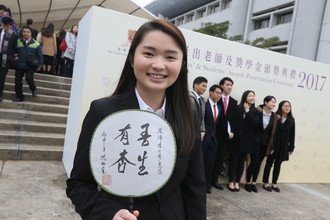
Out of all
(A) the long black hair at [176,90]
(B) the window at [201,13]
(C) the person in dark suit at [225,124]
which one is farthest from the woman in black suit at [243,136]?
(B) the window at [201,13]

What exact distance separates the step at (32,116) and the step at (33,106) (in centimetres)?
11

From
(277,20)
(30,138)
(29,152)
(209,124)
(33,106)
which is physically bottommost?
(29,152)

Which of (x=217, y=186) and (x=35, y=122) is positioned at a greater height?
(x=35, y=122)

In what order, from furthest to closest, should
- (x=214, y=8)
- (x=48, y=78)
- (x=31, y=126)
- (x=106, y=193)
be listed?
(x=214, y=8), (x=48, y=78), (x=31, y=126), (x=106, y=193)

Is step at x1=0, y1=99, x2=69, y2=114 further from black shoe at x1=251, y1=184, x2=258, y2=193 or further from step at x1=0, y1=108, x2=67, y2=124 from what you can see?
black shoe at x1=251, y1=184, x2=258, y2=193

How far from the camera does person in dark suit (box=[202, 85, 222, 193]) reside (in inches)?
212

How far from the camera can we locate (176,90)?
5.11 ft

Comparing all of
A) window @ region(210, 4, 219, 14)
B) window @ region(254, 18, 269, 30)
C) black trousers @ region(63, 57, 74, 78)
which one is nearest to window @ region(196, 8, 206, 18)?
window @ region(210, 4, 219, 14)

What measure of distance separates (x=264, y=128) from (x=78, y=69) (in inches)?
125

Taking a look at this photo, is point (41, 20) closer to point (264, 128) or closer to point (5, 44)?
point (5, 44)

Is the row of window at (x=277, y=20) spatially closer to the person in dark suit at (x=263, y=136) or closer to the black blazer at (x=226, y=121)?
the person in dark suit at (x=263, y=136)

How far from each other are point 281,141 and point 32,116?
451 cm

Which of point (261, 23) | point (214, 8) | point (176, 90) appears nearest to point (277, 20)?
point (261, 23)

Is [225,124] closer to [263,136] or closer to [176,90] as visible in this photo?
[263,136]
